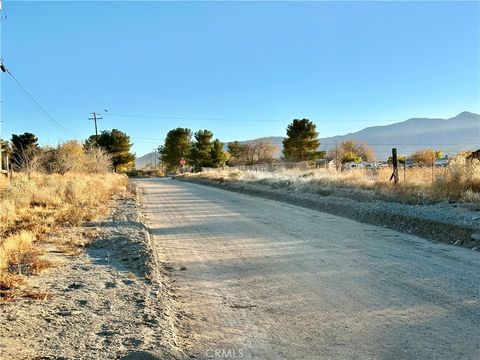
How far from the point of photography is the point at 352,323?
16.8ft

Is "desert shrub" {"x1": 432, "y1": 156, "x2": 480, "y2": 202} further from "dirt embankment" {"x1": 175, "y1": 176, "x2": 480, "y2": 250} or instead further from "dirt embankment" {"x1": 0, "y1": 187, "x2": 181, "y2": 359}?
"dirt embankment" {"x1": 0, "y1": 187, "x2": 181, "y2": 359}

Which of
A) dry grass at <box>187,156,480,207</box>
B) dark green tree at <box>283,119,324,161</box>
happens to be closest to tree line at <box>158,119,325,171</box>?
dark green tree at <box>283,119,324,161</box>

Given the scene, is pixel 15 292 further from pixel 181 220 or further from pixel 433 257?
pixel 181 220

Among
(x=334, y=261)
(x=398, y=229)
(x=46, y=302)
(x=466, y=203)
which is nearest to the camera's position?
(x=46, y=302)

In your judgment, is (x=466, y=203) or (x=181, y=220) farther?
(x=181, y=220)

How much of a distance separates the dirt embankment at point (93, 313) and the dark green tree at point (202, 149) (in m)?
84.8

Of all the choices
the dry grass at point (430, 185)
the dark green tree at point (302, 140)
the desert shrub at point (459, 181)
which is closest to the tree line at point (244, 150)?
the dark green tree at point (302, 140)

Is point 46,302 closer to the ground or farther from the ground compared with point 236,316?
farther from the ground

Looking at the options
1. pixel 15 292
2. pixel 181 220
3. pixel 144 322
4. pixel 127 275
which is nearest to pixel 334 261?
pixel 127 275

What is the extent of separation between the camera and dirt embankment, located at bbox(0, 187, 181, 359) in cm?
418

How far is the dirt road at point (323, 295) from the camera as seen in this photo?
14.9 ft

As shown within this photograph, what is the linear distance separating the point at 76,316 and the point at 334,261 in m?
4.75

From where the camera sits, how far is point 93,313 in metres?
5.21

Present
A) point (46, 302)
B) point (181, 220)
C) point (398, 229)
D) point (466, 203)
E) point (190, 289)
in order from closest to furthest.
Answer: point (46, 302) → point (190, 289) → point (398, 229) → point (466, 203) → point (181, 220)
